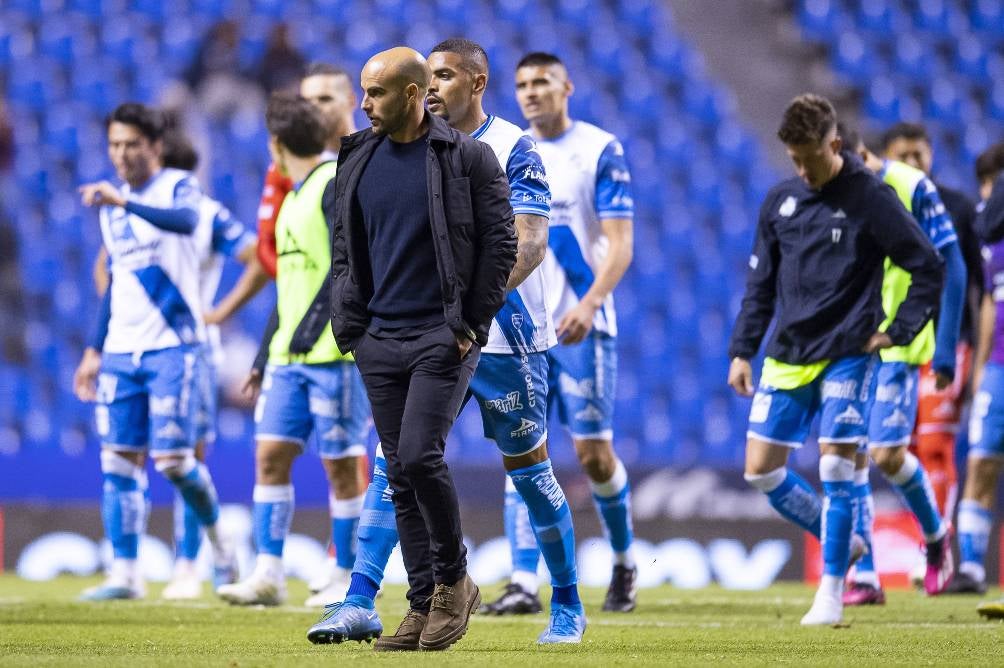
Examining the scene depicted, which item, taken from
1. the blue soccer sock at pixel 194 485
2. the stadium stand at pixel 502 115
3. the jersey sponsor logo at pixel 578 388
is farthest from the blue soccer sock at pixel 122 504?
the stadium stand at pixel 502 115

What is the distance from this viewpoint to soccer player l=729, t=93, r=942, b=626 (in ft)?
20.0

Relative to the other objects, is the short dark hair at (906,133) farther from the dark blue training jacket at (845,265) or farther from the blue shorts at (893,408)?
the dark blue training jacket at (845,265)

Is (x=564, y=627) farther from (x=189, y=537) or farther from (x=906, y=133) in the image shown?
(x=906, y=133)

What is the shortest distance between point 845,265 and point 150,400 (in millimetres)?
3556

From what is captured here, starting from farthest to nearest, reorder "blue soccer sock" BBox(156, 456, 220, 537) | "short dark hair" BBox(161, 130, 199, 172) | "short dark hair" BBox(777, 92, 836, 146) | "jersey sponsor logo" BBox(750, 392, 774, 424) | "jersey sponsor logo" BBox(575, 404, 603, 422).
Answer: "short dark hair" BBox(161, 130, 199, 172) → "blue soccer sock" BBox(156, 456, 220, 537) → "jersey sponsor logo" BBox(575, 404, 603, 422) → "jersey sponsor logo" BBox(750, 392, 774, 424) → "short dark hair" BBox(777, 92, 836, 146)

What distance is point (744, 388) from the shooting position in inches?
255

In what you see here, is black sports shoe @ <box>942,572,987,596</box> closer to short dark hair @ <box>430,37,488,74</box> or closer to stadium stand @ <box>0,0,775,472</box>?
stadium stand @ <box>0,0,775,472</box>

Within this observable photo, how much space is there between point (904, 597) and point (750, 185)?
7.17m

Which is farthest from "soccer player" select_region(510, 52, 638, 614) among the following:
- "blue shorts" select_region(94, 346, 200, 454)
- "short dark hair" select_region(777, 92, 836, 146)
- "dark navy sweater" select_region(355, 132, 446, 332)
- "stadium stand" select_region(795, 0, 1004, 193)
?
"stadium stand" select_region(795, 0, 1004, 193)

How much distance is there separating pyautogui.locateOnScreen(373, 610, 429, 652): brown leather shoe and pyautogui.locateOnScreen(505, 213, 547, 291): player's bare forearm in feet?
3.54

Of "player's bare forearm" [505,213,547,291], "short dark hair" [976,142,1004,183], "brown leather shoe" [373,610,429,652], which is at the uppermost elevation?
"short dark hair" [976,142,1004,183]

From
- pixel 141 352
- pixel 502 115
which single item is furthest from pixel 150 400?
pixel 502 115

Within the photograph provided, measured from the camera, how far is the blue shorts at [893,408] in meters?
7.57

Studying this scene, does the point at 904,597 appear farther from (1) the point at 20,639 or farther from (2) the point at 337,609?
(1) the point at 20,639
